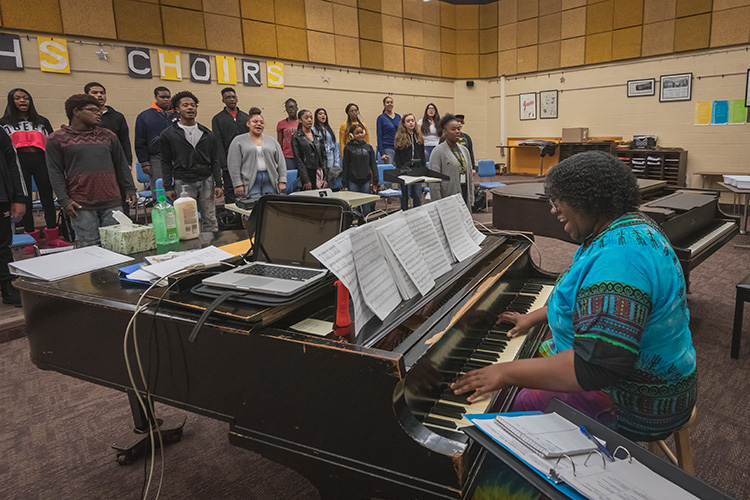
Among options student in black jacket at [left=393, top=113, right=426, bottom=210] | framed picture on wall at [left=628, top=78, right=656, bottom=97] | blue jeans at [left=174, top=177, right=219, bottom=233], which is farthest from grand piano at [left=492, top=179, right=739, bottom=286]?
framed picture on wall at [left=628, top=78, right=656, bottom=97]

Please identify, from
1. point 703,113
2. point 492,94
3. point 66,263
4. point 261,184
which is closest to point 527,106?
point 492,94

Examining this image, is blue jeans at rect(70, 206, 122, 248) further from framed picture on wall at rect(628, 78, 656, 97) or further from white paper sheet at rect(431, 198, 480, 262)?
framed picture on wall at rect(628, 78, 656, 97)

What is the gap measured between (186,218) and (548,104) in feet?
33.8

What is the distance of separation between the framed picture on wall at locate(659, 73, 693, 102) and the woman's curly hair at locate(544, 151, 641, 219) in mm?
9224

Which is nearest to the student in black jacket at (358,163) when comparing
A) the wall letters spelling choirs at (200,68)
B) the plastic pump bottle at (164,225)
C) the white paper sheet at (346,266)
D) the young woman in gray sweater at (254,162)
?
the young woman in gray sweater at (254,162)

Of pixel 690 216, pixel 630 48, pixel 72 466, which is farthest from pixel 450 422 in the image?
pixel 630 48

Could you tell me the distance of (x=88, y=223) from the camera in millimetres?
3527

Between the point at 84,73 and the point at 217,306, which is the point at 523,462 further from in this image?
the point at 84,73

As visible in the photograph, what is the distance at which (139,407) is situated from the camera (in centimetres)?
207

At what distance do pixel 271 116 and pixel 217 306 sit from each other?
7.95 metres

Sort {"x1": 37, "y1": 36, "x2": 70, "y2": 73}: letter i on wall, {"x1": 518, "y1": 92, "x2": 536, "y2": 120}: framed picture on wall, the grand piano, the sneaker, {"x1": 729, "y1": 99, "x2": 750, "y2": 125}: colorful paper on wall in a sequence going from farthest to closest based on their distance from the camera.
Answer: {"x1": 518, "y1": 92, "x2": 536, "y2": 120}: framed picture on wall < {"x1": 729, "y1": 99, "x2": 750, "y2": 125}: colorful paper on wall < {"x1": 37, "y1": 36, "x2": 70, "y2": 73}: letter i on wall < the sneaker < the grand piano

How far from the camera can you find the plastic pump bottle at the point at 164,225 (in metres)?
2.18

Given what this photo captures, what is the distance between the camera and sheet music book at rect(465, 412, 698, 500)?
0.90 metres

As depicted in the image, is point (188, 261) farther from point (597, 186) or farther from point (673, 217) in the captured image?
point (673, 217)
